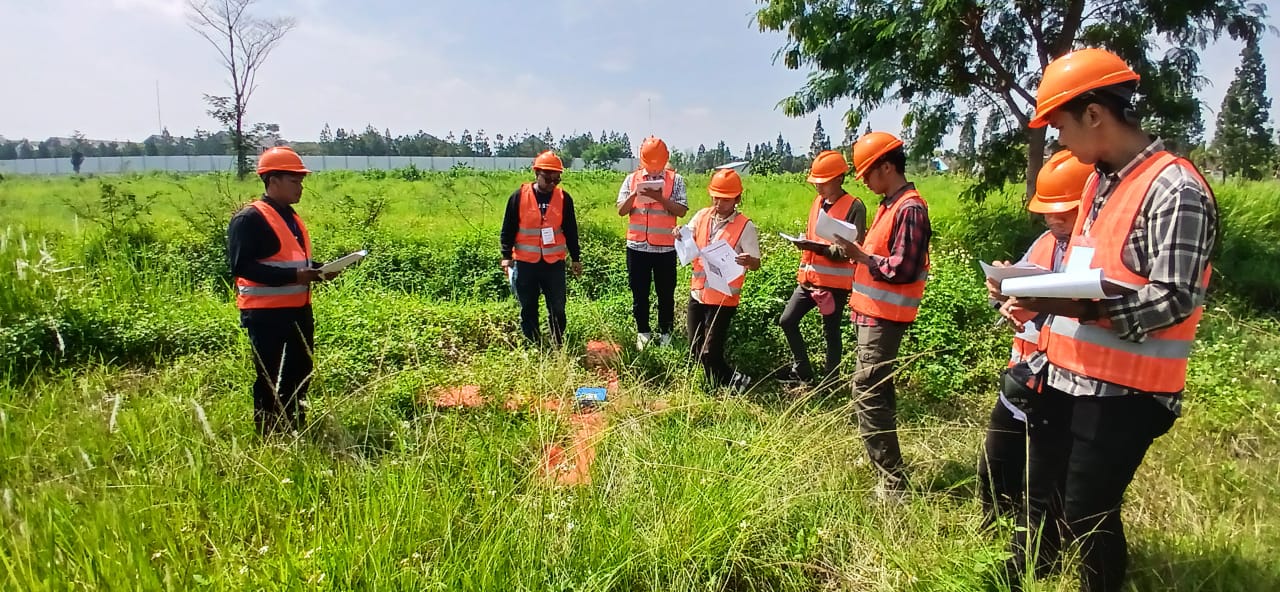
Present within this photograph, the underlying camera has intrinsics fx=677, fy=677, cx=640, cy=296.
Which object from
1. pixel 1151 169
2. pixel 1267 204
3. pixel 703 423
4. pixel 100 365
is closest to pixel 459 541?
pixel 703 423

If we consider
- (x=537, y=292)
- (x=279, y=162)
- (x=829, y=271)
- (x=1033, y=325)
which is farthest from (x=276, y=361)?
(x=1033, y=325)

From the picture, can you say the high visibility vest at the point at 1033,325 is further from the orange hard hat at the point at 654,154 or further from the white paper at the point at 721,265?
the orange hard hat at the point at 654,154

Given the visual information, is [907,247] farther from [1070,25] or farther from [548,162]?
[1070,25]

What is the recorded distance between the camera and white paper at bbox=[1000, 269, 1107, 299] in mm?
1670

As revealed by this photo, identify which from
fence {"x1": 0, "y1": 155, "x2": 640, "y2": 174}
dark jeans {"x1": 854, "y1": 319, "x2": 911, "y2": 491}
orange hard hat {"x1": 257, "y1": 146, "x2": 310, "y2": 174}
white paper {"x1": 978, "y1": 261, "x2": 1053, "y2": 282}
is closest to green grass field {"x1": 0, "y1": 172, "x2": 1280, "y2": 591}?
dark jeans {"x1": 854, "y1": 319, "x2": 911, "y2": 491}

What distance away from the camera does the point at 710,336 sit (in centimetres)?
443

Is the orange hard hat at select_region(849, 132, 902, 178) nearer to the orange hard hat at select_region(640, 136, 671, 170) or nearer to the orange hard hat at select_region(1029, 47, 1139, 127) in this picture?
the orange hard hat at select_region(1029, 47, 1139, 127)

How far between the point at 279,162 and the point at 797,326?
125 inches

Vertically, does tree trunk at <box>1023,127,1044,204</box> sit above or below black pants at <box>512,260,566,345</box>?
above

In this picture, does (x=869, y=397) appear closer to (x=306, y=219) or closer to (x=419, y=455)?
(x=419, y=455)

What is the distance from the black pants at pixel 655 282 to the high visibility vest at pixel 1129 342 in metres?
3.65

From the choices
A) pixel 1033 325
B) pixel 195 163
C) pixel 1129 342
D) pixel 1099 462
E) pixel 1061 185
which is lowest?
pixel 1099 462

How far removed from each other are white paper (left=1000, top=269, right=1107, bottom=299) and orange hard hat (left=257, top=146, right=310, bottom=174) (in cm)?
319

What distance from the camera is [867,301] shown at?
315 centimetres
